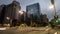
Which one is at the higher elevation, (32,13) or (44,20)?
(32,13)

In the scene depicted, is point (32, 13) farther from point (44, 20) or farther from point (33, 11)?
point (44, 20)

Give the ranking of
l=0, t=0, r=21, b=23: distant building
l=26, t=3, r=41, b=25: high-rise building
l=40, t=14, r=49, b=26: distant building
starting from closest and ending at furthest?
1. l=40, t=14, r=49, b=26: distant building
2. l=26, t=3, r=41, b=25: high-rise building
3. l=0, t=0, r=21, b=23: distant building

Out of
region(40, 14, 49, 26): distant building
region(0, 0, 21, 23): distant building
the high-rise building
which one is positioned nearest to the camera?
region(40, 14, 49, 26): distant building

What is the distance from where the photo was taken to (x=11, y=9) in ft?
11.2

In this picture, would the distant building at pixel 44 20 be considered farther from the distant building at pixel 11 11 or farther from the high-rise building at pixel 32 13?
the distant building at pixel 11 11

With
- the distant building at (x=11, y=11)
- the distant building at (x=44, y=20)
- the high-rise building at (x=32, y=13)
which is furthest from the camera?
the distant building at (x=11, y=11)

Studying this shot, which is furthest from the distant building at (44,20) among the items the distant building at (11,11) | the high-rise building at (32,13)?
the distant building at (11,11)

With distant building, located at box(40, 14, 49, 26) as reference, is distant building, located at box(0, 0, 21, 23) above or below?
above

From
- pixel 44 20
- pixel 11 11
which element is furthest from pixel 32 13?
pixel 11 11

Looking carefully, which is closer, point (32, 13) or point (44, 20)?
point (44, 20)

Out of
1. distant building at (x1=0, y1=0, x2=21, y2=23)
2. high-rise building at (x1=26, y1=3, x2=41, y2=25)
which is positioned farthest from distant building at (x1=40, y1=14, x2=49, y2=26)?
distant building at (x1=0, y1=0, x2=21, y2=23)

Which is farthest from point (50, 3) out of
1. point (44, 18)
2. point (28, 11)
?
point (28, 11)

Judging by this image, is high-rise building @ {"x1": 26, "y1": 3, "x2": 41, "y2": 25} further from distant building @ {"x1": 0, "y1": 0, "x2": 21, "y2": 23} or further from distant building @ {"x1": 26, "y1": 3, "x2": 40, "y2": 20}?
distant building @ {"x1": 0, "y1": 0, "x2": 21, "y2": 23}

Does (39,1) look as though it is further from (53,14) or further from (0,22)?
(0,22)
